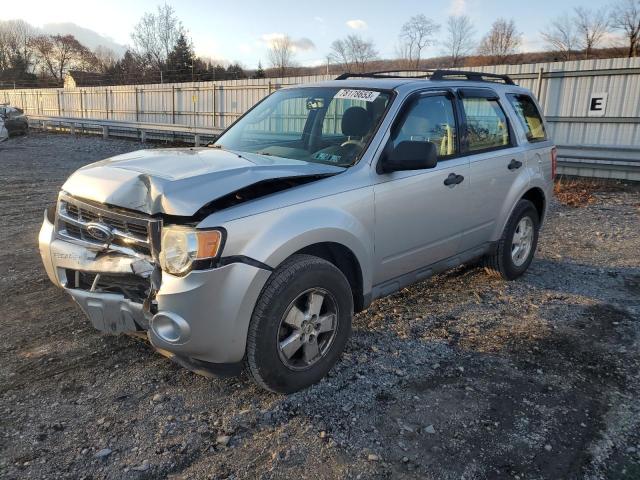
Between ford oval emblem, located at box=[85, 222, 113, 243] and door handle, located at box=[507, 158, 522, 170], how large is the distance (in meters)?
3.54

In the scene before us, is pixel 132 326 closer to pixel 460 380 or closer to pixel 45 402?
pixel 45 402

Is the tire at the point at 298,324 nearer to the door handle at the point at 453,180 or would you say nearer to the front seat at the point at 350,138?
the front seat at the point at 350,138

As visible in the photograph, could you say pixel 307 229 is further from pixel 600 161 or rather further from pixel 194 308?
pixel 600 161

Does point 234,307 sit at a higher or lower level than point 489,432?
higher

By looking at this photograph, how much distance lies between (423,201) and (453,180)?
1.40 feet

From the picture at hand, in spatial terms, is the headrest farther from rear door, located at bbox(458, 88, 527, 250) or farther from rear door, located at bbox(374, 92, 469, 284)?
rear door, located at bbox(458, 88, 527, 250)

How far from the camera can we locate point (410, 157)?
134 inches

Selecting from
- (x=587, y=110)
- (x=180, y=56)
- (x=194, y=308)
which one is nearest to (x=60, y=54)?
(x=180, y=56)

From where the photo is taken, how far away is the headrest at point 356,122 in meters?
3.70

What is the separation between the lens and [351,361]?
3.59m

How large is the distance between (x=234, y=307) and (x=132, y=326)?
0.65 metres

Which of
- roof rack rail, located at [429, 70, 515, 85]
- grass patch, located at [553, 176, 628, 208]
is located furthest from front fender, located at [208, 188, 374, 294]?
grass patch, located at [553, 176, 628, 208]

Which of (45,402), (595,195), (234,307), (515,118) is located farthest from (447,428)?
(595,195)

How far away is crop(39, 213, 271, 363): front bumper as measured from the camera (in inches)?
103
